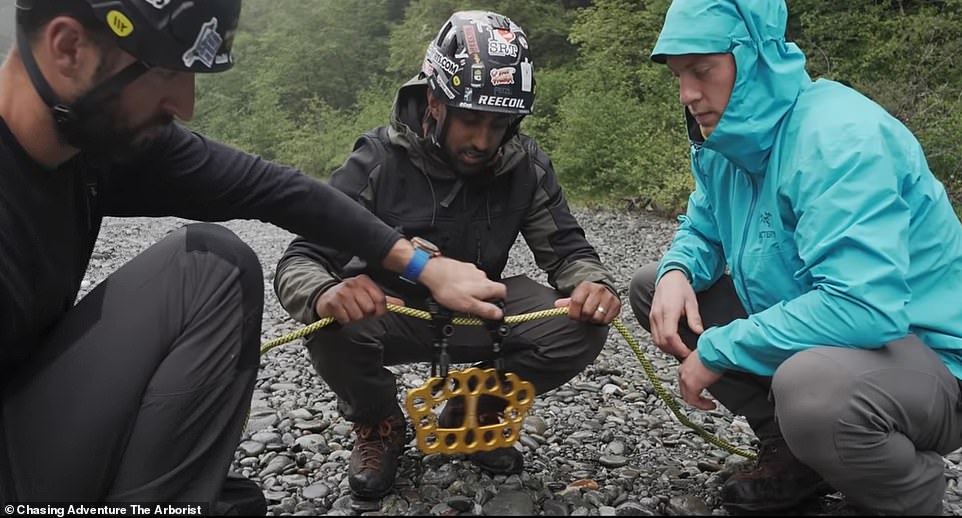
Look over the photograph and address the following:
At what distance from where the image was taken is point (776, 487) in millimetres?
2961

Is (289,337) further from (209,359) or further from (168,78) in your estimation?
(168,78)

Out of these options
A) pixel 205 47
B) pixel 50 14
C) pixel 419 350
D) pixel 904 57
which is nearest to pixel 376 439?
pixel 419 350

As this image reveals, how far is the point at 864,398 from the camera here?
2.40 metres

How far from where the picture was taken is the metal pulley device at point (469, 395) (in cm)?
310

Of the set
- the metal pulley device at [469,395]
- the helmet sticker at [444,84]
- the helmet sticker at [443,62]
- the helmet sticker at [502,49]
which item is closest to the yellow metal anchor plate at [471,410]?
the metal pulley device at [469,395]

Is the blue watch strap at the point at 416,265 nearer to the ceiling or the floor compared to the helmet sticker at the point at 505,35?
nearer to the floor

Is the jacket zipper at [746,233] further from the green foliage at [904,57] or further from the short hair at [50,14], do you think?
the green foliage at [904,57]

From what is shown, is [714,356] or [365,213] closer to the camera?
[714,356]

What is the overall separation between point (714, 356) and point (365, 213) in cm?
131

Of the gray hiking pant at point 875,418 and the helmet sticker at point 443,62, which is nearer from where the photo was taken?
the gray hiking pant at point 875,418

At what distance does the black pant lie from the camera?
2.19 meters

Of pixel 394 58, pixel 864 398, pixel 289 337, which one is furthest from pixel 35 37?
pixel 394 58

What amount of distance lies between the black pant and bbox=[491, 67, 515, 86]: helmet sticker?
149cm

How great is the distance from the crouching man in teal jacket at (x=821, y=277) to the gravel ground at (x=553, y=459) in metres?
0.39
